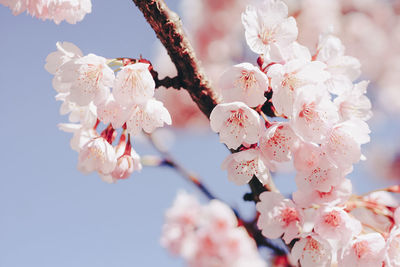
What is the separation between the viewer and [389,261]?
99cm

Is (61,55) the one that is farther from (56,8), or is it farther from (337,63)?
(337,63)

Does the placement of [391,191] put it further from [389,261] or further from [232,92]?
[232,92]

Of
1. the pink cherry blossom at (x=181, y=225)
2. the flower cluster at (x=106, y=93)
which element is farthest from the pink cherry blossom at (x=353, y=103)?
the pink cherry blossom at (x=181, y=225)

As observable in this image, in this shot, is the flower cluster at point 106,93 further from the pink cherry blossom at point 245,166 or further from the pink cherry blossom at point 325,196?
the pink cherry blossom at point 325,196

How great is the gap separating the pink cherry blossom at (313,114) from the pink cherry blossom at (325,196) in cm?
19

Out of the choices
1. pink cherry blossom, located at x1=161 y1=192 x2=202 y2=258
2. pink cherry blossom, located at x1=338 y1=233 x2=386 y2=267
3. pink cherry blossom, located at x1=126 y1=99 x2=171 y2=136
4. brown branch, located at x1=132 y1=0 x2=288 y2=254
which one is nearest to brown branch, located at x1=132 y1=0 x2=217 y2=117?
brown branch, located at x1=132 y1=0 x2=288 y2=254

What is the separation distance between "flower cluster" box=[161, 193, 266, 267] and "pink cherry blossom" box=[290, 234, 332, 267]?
8.39 ft

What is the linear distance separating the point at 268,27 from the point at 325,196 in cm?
55

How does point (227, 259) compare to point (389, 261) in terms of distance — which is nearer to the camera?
point (389, 261)

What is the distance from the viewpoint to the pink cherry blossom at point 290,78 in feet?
3.10

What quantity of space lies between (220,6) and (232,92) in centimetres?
452

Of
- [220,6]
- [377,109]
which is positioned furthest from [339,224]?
[377,109]

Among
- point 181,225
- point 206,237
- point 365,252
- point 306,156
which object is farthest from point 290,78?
point 181,225

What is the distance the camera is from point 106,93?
3.41 feet
